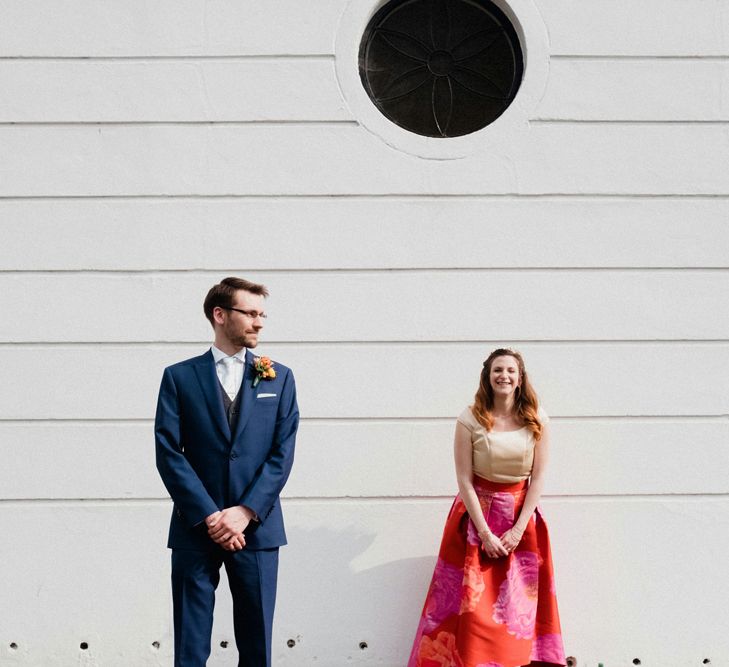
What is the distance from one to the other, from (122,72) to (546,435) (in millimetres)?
2826

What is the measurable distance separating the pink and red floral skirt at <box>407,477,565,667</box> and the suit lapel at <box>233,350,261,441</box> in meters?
1.24

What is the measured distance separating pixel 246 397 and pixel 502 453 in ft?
4.17

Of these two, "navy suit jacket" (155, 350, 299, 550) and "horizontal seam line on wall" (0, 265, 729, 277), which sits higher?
"horizontal seam line on wall" (0, 265, 729, 277)

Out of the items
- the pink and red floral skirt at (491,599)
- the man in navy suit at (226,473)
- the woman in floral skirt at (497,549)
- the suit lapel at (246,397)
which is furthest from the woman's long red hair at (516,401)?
the suit lapel at (246,397)

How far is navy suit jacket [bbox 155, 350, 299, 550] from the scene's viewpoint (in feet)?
12.5

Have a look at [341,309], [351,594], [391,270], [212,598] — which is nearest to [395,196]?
[391,270]

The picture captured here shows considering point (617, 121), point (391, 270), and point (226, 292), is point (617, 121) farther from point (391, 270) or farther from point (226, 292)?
point (226, 292)

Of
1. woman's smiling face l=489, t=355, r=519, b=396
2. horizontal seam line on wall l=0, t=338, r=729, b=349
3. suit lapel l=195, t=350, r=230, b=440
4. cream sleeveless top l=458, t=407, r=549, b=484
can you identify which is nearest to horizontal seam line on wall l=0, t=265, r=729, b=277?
horizontal seam line on wall l=0, t=338, r=729, b=349

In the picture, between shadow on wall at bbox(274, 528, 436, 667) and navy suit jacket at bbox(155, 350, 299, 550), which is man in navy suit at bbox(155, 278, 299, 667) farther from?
shadow on wall at bbox(274, 528, 436, 667)

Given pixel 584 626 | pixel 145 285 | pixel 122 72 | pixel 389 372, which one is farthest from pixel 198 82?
pixel 584 626

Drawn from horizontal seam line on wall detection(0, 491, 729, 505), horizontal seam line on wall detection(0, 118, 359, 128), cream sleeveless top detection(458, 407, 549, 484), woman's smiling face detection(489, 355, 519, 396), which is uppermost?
horizontal seam line on wall detection(0, 118, 359, 128)

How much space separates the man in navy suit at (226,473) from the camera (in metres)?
3.81

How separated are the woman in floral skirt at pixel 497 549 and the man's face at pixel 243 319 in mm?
1172

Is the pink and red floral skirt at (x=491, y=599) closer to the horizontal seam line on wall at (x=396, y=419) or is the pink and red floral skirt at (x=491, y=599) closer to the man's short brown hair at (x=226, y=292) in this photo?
the horizontal seam line on wall at (x=396, y=419)
